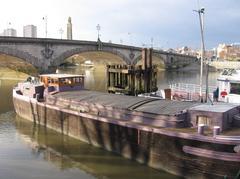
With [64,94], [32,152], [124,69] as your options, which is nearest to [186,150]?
[32,152]

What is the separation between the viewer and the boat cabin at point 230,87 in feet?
92.2

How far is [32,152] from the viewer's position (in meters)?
27.8

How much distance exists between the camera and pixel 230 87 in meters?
28.6

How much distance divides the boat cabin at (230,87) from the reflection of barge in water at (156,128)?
421 centimetres

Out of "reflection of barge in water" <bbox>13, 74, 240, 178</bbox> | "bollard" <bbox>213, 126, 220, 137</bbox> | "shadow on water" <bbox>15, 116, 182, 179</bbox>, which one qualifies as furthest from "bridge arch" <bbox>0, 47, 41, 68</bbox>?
"bollard" <bbox>213, 126, 220, 137</bbox>

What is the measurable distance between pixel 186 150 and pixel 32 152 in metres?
12.1

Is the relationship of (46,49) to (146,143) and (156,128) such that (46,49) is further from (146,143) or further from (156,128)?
(156,128)

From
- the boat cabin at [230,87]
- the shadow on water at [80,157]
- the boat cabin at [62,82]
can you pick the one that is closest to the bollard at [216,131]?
the shadow on water at [80,157]

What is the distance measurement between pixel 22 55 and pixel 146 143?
4480cm

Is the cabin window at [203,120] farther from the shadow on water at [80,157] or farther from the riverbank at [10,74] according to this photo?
the riverbank at [10,74]

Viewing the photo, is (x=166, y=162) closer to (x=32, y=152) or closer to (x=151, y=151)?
(x=151, y=151)

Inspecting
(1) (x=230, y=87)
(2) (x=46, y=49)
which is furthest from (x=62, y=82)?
(2) (x=46, y=49)

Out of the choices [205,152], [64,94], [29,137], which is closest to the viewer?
[205,152]

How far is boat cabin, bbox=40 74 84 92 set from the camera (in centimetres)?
3650
